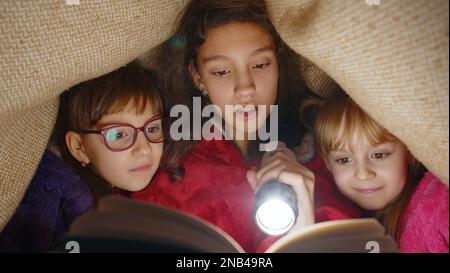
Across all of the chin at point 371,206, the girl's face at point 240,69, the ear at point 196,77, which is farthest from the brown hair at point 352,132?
the ear at point 196,77

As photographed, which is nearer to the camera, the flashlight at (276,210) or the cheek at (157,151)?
the flashlight at (276,210)

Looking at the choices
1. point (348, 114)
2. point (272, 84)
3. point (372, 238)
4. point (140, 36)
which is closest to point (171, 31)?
point (140, 36)

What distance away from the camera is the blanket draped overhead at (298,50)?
0.55m

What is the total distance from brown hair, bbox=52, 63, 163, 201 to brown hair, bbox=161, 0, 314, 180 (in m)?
0.05

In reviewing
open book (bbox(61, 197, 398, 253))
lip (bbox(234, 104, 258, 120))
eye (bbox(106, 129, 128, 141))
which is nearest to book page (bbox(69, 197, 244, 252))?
open book (bbox(61, 197, 398, 253))

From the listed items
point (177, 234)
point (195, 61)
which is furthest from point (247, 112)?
point (177, 234)

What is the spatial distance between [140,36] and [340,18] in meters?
0.31

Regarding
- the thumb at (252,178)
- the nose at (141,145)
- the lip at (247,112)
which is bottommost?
the thumb at (252,178)

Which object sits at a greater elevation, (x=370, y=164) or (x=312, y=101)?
(x=312, y=101)

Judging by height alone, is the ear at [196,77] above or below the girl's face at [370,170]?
above

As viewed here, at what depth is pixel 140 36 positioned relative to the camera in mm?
687

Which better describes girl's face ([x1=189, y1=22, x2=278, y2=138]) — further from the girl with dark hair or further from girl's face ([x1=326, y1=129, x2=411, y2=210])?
girl's face ([x1=326, y1=129, x2=411, y2=210])

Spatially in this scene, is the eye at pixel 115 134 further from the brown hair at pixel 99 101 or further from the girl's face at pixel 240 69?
the girl's face at pixel 240 69

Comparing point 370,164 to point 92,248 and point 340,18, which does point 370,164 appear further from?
point 92,248
